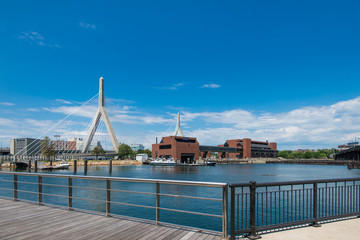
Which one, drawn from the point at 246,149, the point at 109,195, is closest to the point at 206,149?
the point at 246,149

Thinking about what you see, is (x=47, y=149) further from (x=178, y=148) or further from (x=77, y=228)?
(x=77, y=228)

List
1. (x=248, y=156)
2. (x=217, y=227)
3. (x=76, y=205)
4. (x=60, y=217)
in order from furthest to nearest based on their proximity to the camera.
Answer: (x=248, y=156)
(x=76, y=205)
(x=217, y=227)
(x=60, y=217)

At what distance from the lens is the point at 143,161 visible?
→ 125438mm

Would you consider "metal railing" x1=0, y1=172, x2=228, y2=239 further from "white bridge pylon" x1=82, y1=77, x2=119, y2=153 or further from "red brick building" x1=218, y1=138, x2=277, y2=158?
"red brick building" x1=218, y1=138, x2=277, y2=158

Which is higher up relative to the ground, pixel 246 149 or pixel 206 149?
pixel 206 149

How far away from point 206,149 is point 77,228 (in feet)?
465

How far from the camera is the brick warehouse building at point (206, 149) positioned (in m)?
120

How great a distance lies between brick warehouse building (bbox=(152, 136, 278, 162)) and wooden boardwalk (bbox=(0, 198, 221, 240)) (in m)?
110

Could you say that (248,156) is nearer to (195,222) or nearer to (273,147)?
(273,147)

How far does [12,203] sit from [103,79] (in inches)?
3494

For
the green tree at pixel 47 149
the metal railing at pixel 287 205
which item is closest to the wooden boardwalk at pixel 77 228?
the metal railing at pixel 287 205

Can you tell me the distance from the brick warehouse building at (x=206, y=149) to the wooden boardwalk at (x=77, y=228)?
10958cm

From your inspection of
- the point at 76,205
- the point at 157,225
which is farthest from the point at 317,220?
the point at 76,205

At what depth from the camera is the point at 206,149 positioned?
5768 inches
